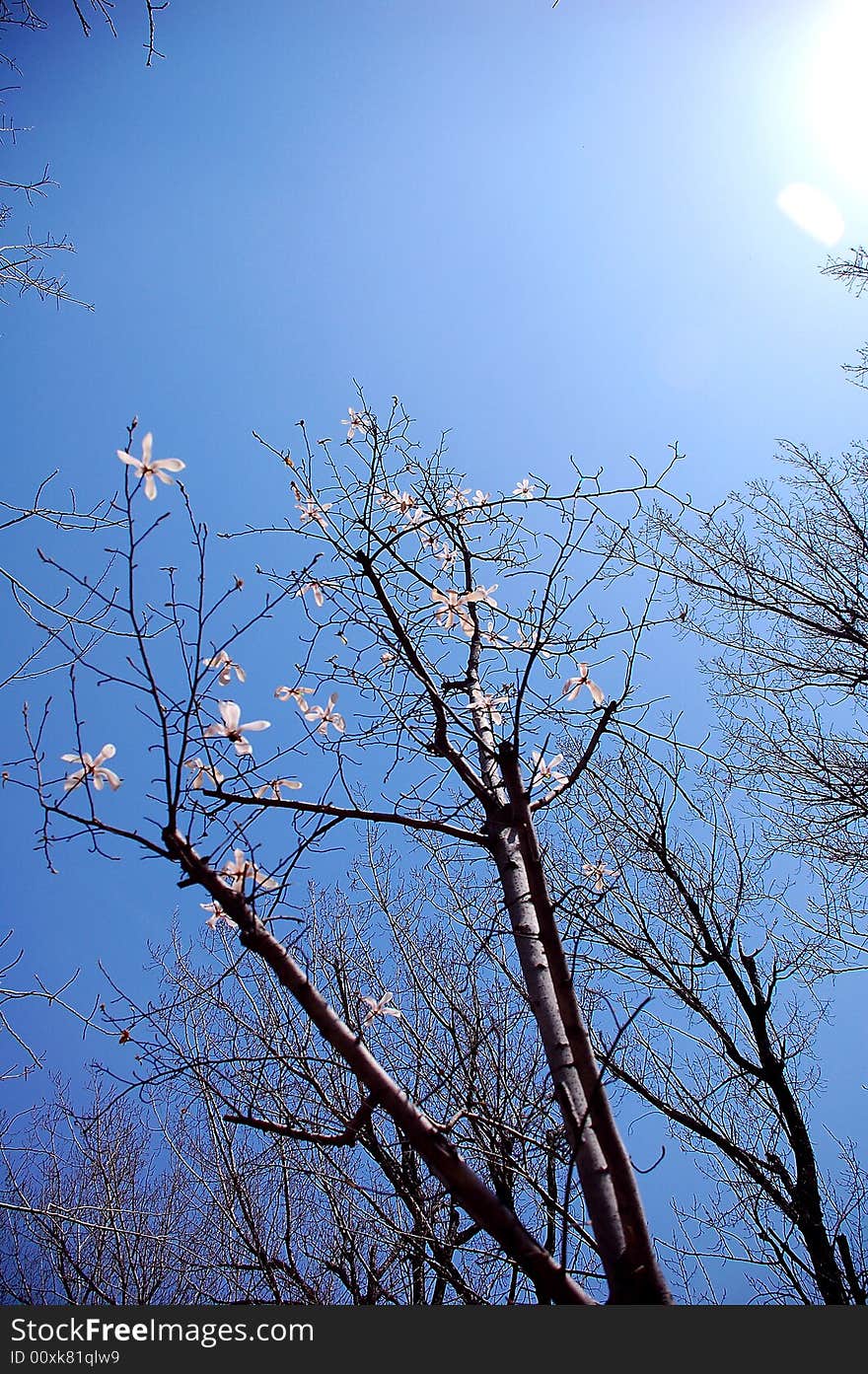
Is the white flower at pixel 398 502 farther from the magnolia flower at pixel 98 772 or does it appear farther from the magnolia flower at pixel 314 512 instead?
the magnolia flower at pixel 98 772

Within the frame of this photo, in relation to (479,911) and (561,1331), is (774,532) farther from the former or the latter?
(561,1331)

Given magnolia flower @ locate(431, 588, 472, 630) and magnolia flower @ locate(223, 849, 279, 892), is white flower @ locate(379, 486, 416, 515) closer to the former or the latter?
magnolia flower @ locate(431, 588, 472, 630)

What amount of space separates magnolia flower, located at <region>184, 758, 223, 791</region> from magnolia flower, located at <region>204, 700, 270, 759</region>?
0.25ft

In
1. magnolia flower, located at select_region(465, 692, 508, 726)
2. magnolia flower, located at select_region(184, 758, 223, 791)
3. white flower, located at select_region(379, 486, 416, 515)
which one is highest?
white flower, located at select_region(379, 486, 416, 515)

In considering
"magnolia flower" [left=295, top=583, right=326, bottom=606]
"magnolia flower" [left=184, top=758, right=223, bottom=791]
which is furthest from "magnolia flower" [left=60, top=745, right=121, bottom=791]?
"magnolia flower" [left=295, top=583, right=326, bottom=606]

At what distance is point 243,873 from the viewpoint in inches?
66.3

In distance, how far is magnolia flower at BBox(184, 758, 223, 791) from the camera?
1.82 m

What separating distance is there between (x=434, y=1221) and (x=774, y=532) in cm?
456

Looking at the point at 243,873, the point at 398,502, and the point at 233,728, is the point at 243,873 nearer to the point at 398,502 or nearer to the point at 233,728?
the point at 233,728

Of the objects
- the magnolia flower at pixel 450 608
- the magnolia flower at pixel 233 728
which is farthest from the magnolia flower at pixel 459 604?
the magnolia flower at pixel 233 728

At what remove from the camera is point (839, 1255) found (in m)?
3.40

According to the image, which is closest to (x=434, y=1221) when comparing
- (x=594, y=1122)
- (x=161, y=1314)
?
(x=161, y=1314)

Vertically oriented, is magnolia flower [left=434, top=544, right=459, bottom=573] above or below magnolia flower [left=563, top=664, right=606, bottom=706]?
above

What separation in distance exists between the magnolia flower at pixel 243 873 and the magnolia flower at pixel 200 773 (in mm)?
184
